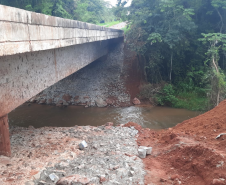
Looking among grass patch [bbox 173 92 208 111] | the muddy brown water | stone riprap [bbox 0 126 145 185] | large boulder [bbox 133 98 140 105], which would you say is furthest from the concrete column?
grass patch [bbox 173 92 208 111]

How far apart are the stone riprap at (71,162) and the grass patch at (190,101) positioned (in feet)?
32.3

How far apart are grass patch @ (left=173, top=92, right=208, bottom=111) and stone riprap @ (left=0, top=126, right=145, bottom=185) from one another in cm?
985

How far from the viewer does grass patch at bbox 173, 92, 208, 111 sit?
589 inches

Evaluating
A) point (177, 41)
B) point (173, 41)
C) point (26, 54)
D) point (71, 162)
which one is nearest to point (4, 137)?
point (71, 162)

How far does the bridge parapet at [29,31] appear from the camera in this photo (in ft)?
12.1

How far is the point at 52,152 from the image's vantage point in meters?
5.43

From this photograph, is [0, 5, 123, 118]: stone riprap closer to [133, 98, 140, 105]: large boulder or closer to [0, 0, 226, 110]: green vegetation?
[133, 98, 140, 105]: large boulder

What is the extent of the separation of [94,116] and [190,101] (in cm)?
830

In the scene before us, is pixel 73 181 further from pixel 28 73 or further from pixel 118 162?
pixel 28 73

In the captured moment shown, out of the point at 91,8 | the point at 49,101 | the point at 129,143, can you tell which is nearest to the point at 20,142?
the point at 129,143

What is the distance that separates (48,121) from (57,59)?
21.1 feet

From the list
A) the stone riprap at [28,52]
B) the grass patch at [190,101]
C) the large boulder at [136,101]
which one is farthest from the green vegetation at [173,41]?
the stone riprap at [28,52]

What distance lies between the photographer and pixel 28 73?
18.2ft

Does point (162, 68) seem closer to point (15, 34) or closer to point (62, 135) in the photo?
point (62, 135)
